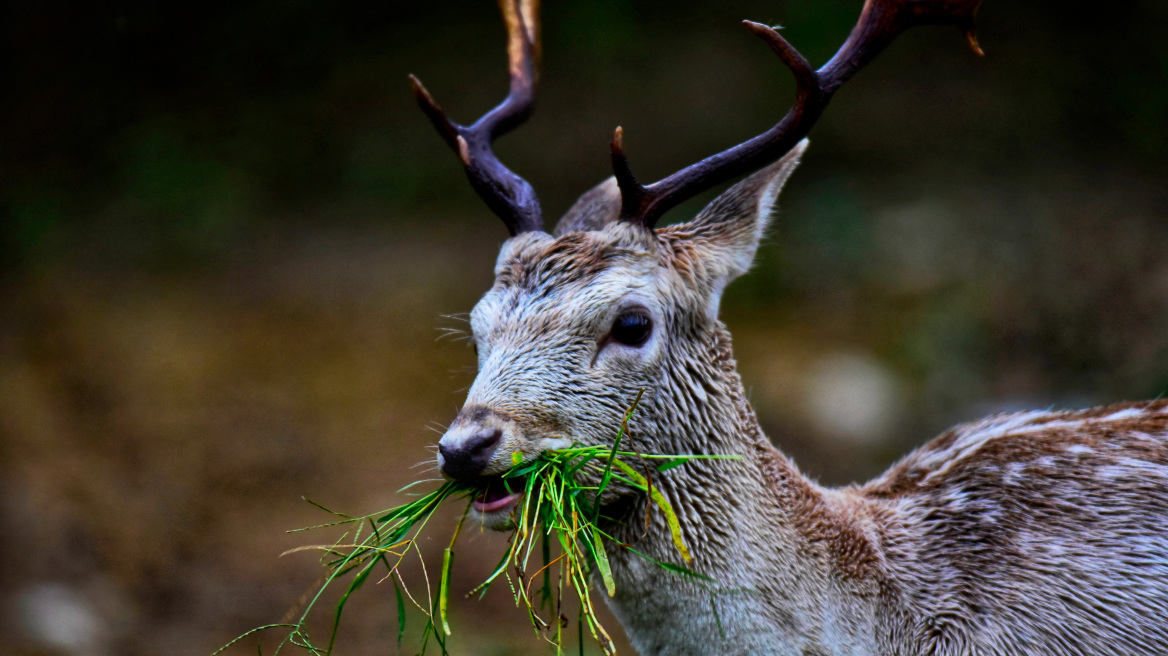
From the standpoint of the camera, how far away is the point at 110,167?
29.0 ft

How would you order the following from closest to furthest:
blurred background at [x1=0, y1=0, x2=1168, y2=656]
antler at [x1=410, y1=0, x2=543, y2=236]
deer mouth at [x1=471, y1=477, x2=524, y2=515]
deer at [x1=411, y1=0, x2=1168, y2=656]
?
1. deer mouth at [x1=471, y1=477, x2=524, y2=515]
2. deer at [x1=411, y1=0, x2=1168, y2=656]
3. antler at [x1=410, y1=0, x2=543, y2=236]
4. blurred background at [x1=0, y1=0, x2=1168, y2=656]

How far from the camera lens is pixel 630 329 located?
3.02 meters

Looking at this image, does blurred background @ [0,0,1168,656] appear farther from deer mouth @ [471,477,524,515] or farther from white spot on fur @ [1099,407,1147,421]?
deer mouth @ [471,477,524,515]

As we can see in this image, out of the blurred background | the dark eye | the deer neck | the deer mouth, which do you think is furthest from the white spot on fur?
the blurred background

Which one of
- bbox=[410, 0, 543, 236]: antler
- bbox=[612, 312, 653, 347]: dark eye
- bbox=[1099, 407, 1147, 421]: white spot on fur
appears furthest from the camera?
bbox=[410, 0, 543, 236]: antler

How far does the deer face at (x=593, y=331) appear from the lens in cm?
273

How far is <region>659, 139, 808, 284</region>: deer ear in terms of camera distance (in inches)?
133

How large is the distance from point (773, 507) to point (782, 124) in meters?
1.33

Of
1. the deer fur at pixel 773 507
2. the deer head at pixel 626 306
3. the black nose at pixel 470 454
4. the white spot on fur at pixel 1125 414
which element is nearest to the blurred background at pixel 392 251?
the white spot on fur at pixel 1125 414

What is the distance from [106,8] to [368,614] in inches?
253

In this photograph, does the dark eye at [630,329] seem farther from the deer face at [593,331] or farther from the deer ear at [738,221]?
the deer ear at [738,221]

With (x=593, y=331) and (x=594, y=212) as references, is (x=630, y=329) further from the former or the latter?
(x=594, y=212)

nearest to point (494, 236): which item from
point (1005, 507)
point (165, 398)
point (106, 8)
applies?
point (165, 398)

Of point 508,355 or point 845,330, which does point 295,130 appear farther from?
point 508,355
